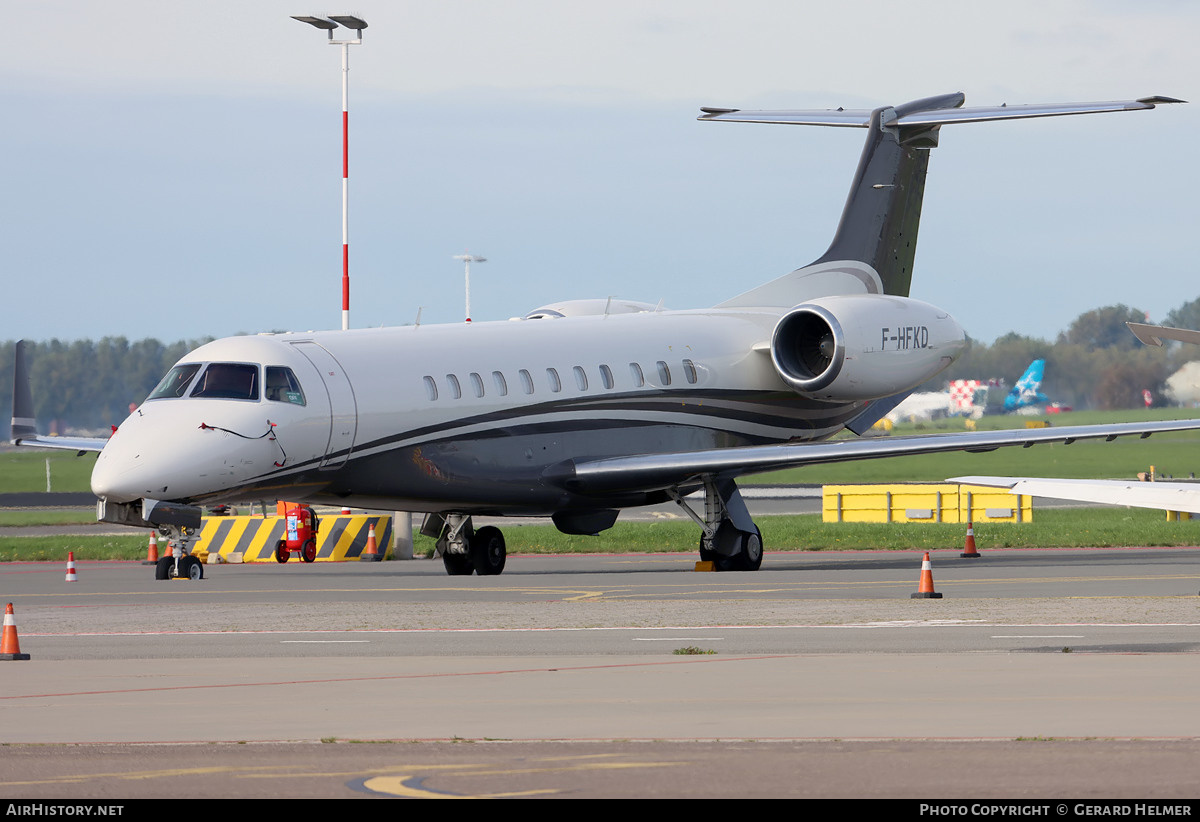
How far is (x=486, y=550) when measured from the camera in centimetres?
3103

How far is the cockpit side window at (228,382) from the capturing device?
26.5m

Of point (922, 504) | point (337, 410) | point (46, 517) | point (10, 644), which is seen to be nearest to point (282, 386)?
point (337, 410)

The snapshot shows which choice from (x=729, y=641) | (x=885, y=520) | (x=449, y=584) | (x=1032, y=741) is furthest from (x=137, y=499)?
(x=885, y=520)

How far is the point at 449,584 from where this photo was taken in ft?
89.4

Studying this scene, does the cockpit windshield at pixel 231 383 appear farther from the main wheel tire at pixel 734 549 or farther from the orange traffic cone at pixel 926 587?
the orange traffic cone at pixel 926 587

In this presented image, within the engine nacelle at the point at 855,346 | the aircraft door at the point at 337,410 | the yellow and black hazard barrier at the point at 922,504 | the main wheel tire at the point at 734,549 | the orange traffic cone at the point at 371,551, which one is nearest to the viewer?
the aircraft door at the point at 337,410

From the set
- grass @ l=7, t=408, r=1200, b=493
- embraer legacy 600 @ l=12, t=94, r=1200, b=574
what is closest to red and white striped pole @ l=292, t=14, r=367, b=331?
embraer legacy 600 @ l=12, t=94, r=1200, b=574

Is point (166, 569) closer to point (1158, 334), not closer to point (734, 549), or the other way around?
point (734, 549)

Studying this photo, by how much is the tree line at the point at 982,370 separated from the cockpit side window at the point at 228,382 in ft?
215

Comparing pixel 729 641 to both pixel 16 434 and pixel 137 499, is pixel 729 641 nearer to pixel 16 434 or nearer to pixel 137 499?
pixel 137 499

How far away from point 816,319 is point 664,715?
74.5 feet

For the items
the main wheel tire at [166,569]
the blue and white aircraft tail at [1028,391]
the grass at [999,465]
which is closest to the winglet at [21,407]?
the main wheel tire at [166,569]

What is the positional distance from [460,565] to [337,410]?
16.5 feet

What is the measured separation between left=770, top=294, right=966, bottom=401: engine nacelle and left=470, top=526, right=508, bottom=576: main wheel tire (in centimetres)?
634
